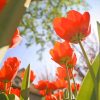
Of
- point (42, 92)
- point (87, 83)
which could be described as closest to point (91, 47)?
point (42, 92)

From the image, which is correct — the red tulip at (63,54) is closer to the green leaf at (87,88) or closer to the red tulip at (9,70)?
the red tulip at (9,70)

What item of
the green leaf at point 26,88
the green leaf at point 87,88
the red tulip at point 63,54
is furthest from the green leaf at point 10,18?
the red tulip at point 63,54

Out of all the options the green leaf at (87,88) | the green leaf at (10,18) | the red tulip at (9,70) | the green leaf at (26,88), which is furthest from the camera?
the red tulip at (9,70)

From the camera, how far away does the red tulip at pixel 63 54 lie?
3.10 feet

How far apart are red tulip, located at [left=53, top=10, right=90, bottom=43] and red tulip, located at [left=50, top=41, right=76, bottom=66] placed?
12 cm

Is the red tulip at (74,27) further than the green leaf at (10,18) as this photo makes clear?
A: Yes

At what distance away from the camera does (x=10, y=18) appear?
32cm

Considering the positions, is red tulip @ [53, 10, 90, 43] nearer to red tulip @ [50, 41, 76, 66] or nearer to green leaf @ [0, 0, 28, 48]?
red tulip @ [50, 41, 76, 66]

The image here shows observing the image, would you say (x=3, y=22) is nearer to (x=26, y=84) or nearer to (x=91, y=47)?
(x=26, y=84)

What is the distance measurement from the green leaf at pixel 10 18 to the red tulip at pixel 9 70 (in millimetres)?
528

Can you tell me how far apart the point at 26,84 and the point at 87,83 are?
0.24 meters

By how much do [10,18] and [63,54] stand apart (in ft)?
2.23

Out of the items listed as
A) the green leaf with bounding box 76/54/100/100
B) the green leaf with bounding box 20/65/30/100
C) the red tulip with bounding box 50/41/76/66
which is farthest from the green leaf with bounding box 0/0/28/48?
the red tulip with bounding box 50/41/76/66

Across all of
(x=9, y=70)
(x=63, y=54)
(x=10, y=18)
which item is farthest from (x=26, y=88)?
(x=10, y=18)
